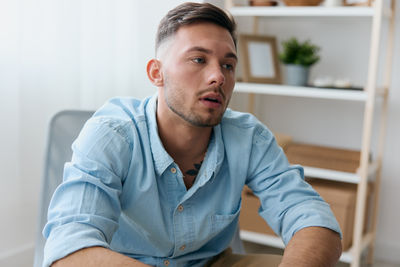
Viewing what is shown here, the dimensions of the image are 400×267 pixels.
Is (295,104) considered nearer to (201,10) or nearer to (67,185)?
(201,10)

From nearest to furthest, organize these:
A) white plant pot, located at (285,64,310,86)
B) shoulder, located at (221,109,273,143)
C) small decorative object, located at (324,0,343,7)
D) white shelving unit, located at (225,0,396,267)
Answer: shoulder, located at (221,109,273,143), white shelving unit, located at (225,0,396,267), small decorative object, located at (324,0,343,7), white plant pot, located at (285,64,310,86)

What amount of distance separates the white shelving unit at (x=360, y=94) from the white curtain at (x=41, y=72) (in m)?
0.62

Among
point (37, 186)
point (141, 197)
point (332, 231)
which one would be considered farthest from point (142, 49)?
point (332, 231)

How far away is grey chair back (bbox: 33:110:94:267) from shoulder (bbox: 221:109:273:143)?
357mm

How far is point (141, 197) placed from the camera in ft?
3.55

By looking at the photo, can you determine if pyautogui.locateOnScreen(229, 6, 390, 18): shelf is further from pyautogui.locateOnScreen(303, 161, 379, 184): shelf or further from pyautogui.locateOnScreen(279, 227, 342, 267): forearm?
pyautogui.locateOnScreen(279, 227, 342, 267): forearm

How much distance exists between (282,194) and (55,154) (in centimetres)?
56

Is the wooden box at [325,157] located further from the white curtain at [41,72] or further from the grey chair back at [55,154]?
the grey chair back at [55,154]

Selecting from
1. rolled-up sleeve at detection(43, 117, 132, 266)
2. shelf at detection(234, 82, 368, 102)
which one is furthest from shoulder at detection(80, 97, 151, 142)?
shelf at detection(234, 82, 368, 102)

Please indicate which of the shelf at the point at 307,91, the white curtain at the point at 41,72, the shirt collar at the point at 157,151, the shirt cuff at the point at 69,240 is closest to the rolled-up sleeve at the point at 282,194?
the shirt collar at the point at 157,151

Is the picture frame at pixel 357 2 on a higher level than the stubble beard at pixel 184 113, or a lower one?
higher

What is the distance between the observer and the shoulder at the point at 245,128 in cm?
124

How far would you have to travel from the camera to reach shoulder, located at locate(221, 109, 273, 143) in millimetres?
1239

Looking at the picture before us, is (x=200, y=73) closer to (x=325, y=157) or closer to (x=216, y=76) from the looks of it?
(x=216, y=76)
